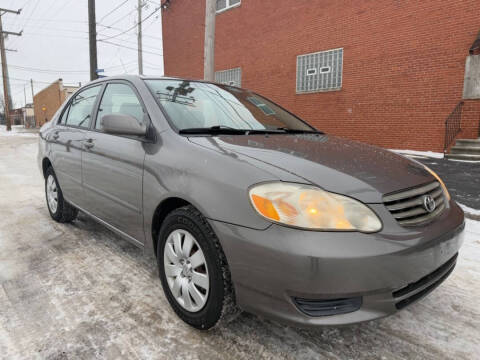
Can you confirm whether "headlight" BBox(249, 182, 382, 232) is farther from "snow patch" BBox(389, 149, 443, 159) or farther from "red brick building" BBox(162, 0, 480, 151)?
"red brick building" BBox(162, 0, 480, 151)

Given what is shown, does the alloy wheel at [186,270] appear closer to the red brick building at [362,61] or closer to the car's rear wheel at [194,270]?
the car's rear wheel at [194,270]

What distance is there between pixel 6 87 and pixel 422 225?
35631mm

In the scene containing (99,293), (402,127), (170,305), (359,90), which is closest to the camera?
(170,305)

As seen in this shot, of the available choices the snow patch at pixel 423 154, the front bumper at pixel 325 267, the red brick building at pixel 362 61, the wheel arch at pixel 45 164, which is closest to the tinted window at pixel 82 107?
the wheel arch at pixel 45 164

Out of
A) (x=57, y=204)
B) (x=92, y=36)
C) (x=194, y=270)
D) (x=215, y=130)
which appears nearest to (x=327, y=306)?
(x=194, y=270)

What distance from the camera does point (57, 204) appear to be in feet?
12.4

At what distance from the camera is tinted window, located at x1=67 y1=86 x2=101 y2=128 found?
3199 mm

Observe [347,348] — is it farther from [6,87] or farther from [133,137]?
[6,87]

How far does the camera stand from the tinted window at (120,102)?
2551mm

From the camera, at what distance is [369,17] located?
33.3ft

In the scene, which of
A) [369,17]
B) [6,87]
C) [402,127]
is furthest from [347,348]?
[6,87]

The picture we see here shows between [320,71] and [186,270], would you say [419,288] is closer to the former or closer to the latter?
[186,270]

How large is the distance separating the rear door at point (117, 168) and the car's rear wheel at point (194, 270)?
386mm

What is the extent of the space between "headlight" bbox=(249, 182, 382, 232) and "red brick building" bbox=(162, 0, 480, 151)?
9009 mm
